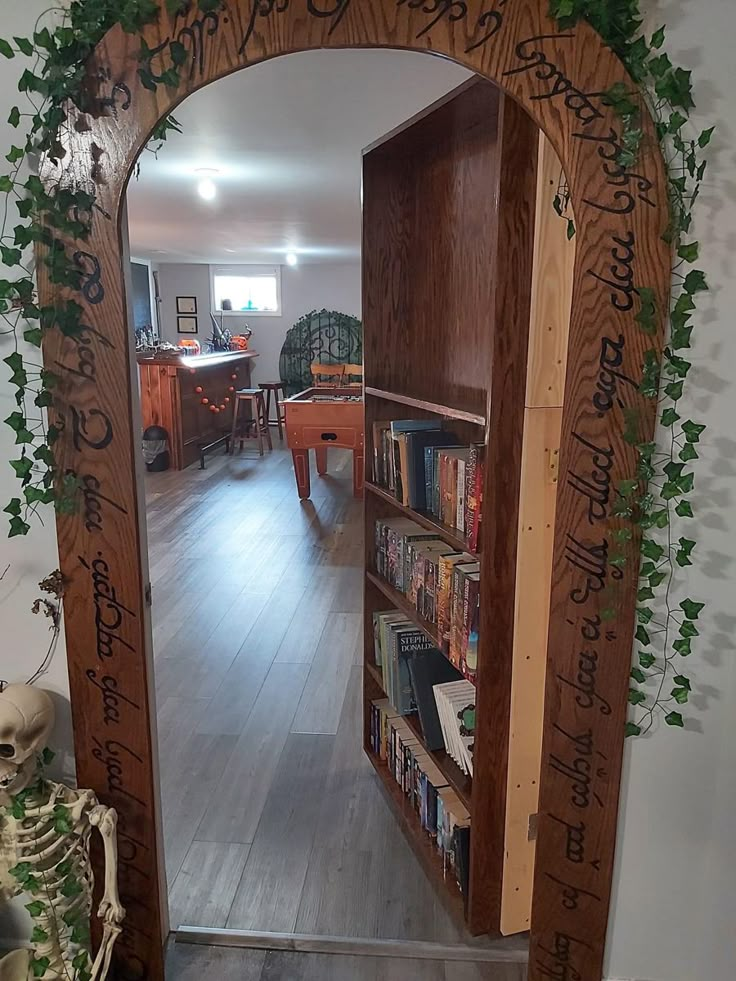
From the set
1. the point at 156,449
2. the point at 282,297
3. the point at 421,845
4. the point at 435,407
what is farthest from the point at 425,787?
the point at 282,297

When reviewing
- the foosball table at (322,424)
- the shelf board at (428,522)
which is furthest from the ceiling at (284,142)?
the foosball table at (322,424)

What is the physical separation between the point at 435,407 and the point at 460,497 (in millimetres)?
239

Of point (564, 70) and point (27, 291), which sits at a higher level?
point (564, 70)

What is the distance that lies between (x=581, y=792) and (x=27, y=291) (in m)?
1.53

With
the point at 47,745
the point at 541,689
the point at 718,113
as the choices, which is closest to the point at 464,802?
the point at 541,689

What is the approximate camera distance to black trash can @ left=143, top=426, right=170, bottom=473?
7.40m

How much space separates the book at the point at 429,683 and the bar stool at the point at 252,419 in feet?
20.8


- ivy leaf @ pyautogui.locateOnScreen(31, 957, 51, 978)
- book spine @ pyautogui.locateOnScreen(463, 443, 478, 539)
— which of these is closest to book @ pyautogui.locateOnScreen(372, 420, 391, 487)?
book spine @ pyautogui.locateOnScreen(463, 443, 478, 539)

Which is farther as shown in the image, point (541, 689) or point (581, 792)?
point (541, 689)

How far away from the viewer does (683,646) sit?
1.51 m

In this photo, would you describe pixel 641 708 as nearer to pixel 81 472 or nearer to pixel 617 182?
pixel 617 182

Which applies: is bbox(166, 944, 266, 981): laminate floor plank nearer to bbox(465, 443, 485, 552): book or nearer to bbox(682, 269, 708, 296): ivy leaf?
bbox(465, 443, 485, 552): book

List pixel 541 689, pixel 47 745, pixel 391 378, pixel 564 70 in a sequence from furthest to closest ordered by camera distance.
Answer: pixel 391 378, pixel 541 689, pixel 47 745, pixel 564 70

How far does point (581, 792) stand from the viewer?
63.3 inches
